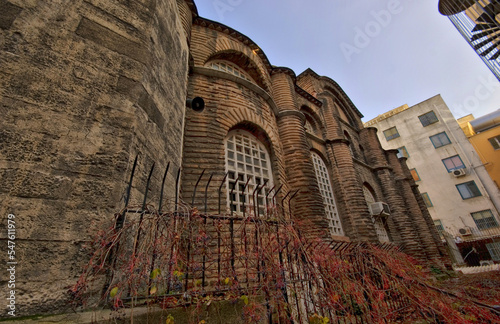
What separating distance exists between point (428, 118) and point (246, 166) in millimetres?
25962

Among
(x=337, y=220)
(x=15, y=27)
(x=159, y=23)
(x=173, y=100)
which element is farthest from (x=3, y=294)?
(x=337, y=220)

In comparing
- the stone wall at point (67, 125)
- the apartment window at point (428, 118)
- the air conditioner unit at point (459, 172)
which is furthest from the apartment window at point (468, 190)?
the stone wall at point (67, 125)

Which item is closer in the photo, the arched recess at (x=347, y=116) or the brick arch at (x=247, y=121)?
the brick arch at (x=247, y=121)

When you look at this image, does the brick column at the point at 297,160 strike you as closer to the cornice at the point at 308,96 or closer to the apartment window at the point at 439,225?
the cornice at the point at 308,96

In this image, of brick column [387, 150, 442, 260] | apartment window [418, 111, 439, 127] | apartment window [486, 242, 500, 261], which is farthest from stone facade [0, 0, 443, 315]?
apartment window [418, 111, 439, 127]

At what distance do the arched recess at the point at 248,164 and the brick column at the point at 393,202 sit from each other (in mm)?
8743

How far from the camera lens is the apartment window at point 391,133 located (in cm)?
2512

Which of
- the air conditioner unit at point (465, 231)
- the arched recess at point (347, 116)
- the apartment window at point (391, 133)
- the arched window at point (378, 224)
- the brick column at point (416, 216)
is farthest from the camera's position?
the apartment window at point (391, 133)

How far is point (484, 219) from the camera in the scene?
18328 millimetres

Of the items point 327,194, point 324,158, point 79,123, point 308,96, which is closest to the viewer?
point 79,123

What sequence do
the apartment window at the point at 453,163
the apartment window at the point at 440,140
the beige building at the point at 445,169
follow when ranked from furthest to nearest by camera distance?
the apartment window at the point at 440,140, the apartment window at the point at 453,163, the beige building at the point at 445,169

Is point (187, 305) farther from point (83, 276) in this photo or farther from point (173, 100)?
point (173, 100)

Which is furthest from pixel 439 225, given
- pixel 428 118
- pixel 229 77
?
pixel 229 77

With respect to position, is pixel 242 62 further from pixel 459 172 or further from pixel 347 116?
pixel 459 172
